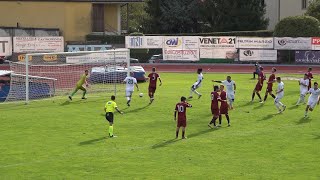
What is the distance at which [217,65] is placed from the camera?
5931 cm

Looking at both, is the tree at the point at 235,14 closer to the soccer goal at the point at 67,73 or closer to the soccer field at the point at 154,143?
the soccer goal at the point at 67,73

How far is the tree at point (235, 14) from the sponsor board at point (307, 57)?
589 inches

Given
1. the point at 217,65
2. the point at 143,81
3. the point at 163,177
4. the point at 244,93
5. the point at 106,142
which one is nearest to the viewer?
the point at 163,177

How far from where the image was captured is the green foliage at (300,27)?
60438 millimetres

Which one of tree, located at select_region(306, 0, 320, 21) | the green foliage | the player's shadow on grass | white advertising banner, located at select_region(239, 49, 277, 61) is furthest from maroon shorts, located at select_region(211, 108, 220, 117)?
Answer: tree, located at select_region(306, 0, 320, 21)

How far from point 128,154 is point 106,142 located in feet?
7.74

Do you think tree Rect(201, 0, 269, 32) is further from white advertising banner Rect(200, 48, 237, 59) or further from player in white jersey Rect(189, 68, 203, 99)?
player in white jersey Rect(189, 68, 203, 99)

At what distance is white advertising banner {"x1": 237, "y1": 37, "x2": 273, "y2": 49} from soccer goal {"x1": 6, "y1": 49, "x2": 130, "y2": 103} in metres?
19.7

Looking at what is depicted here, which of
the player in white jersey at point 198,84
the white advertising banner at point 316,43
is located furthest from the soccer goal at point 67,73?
the white advertising banner at point 316,43

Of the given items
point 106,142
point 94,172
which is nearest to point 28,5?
point 106,142

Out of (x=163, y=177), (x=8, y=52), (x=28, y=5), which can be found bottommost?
(x=163, y=177)

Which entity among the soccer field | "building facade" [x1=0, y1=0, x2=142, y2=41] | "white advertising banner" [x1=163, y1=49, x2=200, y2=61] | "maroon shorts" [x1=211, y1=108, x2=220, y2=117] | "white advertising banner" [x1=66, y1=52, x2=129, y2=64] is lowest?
the soccer field

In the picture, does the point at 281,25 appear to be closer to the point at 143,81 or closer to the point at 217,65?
the point at 217,65

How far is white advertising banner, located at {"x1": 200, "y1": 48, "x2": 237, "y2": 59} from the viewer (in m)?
59.9
